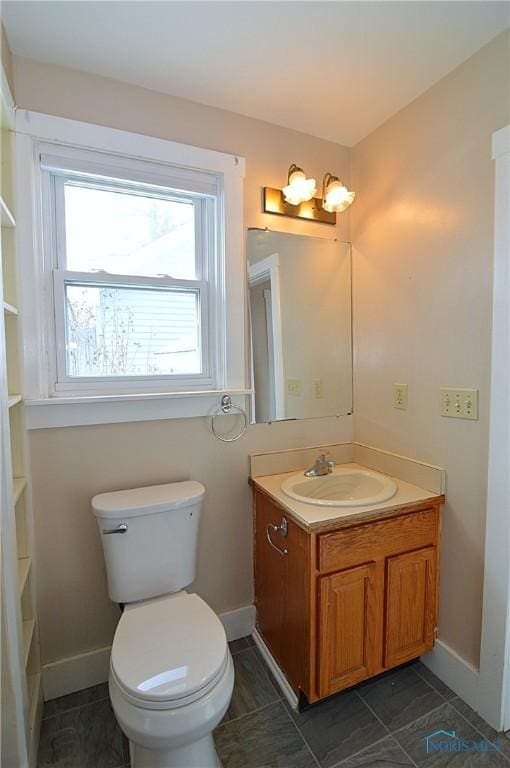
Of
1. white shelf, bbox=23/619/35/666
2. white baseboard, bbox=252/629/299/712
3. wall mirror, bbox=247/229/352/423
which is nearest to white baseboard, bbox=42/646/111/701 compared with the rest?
white shelf, bbox=23/619/35/666

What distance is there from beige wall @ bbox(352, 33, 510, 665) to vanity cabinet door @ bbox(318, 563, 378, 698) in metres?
0.38

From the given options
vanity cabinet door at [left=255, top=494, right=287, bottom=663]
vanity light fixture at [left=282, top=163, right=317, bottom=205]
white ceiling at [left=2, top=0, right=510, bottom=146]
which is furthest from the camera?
vanity light fixture at [left=282, top=163, right=317, bottom=205]

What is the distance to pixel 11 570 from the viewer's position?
1113 millimetres

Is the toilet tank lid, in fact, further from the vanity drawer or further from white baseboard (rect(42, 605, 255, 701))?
white baseboard (rect(42, 605, 255, 701))

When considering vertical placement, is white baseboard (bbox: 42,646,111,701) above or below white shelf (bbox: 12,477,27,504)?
below

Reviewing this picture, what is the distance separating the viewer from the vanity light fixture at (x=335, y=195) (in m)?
1.74

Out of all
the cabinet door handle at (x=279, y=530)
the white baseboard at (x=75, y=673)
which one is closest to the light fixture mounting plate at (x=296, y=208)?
the cabinet door handle at (x=279, y=530)

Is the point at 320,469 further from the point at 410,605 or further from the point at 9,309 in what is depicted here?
the point at 9,309

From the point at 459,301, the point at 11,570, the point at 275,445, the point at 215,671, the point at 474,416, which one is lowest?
the point at 215,671

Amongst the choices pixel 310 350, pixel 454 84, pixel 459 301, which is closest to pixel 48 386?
pixel 310 350

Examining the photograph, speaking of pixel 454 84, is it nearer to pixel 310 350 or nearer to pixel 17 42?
pixel 310 350

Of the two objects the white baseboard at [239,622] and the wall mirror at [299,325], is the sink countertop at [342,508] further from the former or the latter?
the white baseboard at [239,622]

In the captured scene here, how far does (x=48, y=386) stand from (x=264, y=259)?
1.09 m

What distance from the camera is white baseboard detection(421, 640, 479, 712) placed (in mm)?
1448
